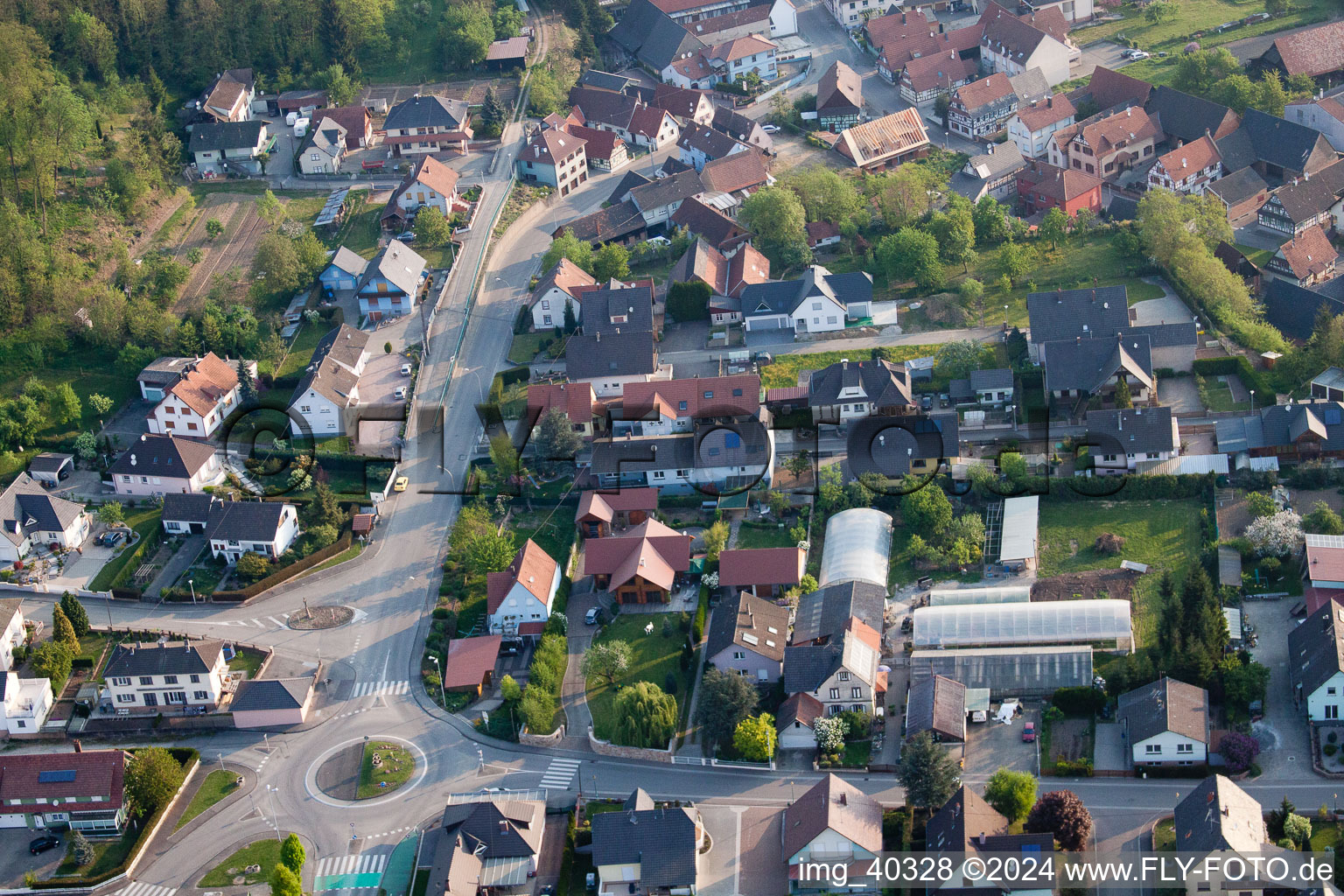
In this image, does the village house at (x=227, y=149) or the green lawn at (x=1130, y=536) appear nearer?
the green lawn at (x=1130, y=536)

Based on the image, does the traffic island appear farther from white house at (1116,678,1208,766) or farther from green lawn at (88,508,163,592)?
white house at (1116,678,1208,766)

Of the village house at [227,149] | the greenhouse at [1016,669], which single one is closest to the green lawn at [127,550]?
the village house at [227,149]

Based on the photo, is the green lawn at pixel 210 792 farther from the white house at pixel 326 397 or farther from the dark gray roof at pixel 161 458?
the white house at pixel 326 397

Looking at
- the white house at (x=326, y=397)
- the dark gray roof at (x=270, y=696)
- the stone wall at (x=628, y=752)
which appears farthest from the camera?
the white house at (x=326, y=397)

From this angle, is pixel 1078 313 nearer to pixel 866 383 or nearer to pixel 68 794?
pixel 866 383

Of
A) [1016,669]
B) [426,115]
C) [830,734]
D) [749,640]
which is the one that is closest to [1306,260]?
[1016,669]

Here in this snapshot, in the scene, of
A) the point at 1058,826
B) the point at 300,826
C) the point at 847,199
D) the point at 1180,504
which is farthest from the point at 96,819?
the point at 847,199

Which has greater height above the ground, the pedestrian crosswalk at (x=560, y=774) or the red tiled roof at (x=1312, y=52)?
the pedestrian crosswalk at (x=560, y=774)

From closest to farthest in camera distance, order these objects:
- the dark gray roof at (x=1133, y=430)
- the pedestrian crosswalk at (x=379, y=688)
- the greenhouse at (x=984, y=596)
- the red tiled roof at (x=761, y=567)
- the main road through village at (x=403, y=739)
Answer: the main road through village at (x=403, y=739) → the greenhouse at (x=984, y=596) → the pedestrian crosswalk at (x=379, y=688) → the red tiled roof at (x=761, y=567) → the dark gray roof at (x=1133, y=430)

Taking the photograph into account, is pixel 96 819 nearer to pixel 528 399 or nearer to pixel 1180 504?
pixel 528 399
